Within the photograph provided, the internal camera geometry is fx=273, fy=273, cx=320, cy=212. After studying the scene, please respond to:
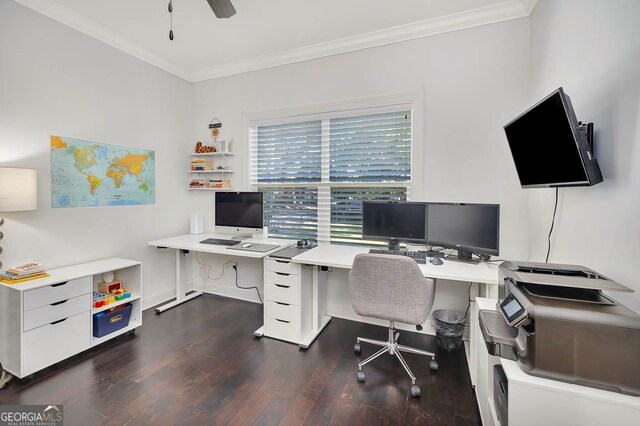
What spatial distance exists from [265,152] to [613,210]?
3.03m

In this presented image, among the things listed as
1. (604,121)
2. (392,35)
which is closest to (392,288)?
(604,121)

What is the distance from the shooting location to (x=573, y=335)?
0.97m

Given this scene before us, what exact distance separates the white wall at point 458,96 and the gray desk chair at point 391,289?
35.1 inches

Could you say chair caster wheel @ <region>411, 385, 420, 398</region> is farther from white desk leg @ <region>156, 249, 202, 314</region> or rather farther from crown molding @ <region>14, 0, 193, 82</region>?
crown molding @ <region>14, 0, 193, 82</region>

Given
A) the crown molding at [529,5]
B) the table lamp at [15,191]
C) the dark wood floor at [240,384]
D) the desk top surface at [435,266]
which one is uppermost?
the crown molding at [529,5]

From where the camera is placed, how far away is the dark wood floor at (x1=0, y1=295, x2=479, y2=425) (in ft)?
5.47

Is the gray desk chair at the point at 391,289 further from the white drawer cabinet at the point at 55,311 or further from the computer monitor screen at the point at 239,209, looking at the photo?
the white drawer cabinet at the point at 55,311

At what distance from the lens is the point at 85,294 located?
2.24 meters

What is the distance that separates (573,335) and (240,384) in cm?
193

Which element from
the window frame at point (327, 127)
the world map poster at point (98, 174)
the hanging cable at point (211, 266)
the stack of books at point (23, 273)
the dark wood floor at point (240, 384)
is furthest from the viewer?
the hanging cable at point (211, 266)

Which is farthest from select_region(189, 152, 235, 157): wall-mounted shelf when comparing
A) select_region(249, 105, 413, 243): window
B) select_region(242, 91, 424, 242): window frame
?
select_region(249, 105, 413, 243): window


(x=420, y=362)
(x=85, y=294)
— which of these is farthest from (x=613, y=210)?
(x=85, y=294)

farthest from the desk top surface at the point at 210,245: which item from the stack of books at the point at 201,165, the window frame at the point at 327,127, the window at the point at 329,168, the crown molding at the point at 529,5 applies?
the crown molding at the point at 529,5

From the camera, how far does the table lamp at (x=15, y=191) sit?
1.90 metres
